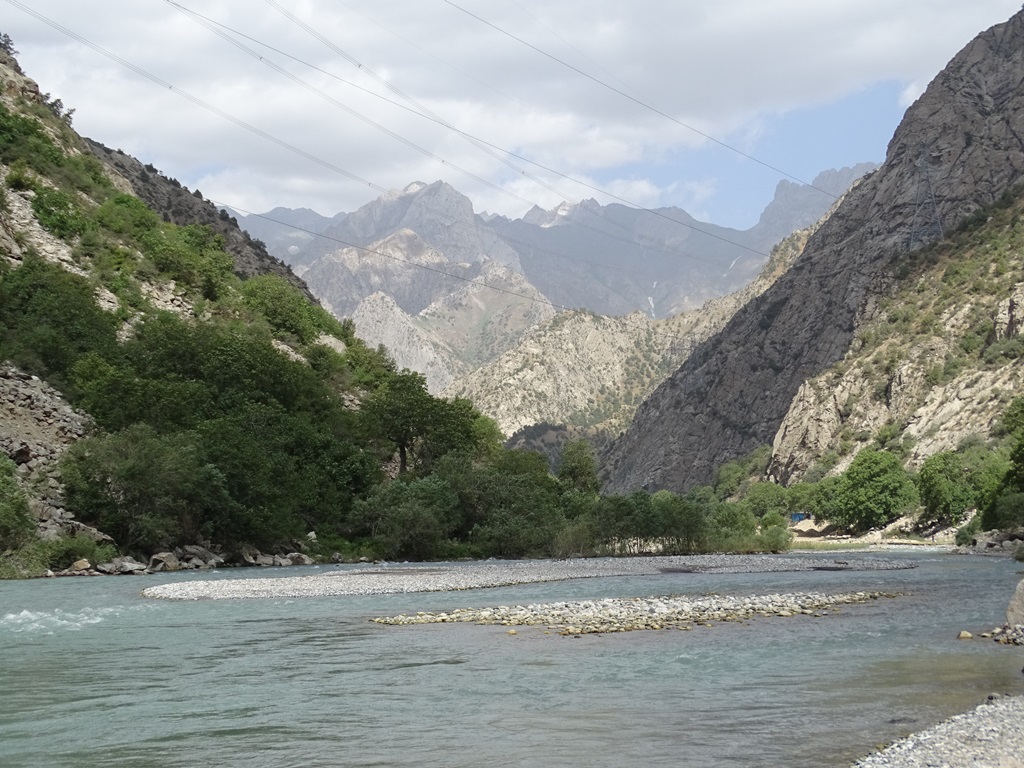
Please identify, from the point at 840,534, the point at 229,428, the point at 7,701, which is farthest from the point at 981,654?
the point at 840,534

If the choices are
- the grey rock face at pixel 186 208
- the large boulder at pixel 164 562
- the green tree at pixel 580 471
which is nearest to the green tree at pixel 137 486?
the large boulder at pixel 164 562

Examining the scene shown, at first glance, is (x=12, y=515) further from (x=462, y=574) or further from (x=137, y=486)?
(x=462, y=574)

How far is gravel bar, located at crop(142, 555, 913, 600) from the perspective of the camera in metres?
40.5

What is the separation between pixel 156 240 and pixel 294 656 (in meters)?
74.4

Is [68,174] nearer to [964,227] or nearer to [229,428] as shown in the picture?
[229,428]

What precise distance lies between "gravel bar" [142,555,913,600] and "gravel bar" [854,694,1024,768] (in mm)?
29590

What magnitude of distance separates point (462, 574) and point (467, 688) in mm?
32988

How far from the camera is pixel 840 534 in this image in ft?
414

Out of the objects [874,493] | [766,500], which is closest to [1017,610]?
[874,493]

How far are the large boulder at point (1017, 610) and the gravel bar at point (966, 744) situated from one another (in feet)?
30.8

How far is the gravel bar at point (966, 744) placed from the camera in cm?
1196

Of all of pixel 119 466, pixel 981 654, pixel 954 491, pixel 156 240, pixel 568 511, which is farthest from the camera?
pixel 954 491

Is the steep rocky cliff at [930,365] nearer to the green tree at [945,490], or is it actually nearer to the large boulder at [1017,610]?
the green tree at [945,490]

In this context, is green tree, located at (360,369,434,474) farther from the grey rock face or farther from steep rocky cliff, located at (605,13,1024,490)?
steep rocky cliff, located at (605,13,1024,490)
